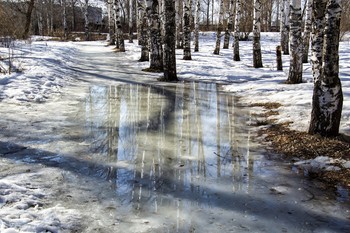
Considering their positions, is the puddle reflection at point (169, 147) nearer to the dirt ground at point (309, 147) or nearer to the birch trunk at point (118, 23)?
the dirt ground at point (309, 147)

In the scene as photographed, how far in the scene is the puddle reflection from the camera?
4395 mm

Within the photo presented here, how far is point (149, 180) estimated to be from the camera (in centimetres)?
462

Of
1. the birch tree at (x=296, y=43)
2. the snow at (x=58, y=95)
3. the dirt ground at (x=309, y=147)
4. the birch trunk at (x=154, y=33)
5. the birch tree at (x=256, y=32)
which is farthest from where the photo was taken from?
the birch tree at (x=256, y=32)

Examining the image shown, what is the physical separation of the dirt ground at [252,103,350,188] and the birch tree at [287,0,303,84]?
5051 millimetres

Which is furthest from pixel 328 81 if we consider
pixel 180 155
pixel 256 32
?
pixel 256 32

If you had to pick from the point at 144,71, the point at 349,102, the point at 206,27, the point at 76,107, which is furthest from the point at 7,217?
the point at 206,27

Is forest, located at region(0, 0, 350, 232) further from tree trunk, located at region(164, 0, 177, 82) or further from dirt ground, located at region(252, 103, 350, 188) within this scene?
tree trunk, located at region(164, 0, 177, 82)

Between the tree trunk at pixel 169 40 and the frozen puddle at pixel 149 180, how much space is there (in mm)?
5462

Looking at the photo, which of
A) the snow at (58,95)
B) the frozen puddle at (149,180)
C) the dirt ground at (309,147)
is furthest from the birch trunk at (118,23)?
the dirt ground at (309,147)

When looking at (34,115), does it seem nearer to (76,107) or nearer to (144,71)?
(76,107)

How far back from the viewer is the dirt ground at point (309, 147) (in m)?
4.89

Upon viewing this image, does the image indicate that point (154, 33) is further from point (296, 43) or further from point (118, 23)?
point (118, 23)

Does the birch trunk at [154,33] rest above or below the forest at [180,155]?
above

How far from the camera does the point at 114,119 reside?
7.58 meters
